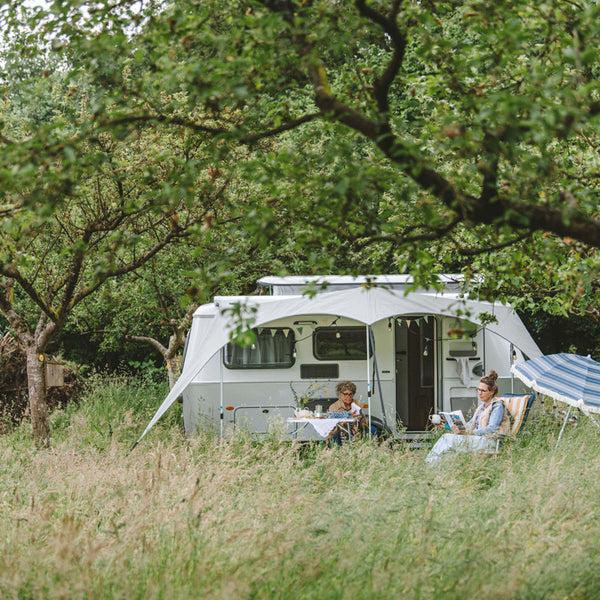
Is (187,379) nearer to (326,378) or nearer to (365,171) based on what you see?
(326,378)

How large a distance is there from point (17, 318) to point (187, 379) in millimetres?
2208

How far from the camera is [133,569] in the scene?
4.23 m

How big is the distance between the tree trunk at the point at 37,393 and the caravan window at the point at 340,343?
12.2 feet

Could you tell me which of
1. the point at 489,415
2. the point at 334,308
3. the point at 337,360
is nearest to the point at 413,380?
the point at 337,360

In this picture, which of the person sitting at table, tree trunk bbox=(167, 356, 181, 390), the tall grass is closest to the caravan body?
the person sitting at table

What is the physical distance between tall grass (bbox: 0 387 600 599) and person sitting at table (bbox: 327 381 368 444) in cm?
315

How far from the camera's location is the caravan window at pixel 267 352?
11.2m

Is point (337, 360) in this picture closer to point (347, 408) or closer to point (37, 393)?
point (347, 408)

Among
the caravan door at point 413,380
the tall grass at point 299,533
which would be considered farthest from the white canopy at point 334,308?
the tall grass at point 299,533

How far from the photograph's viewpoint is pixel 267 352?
1134 centimetres

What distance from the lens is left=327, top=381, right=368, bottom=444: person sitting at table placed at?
34.1 ft

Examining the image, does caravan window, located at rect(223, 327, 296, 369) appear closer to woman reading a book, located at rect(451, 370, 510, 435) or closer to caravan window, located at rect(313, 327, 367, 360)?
caravan window, located at rect(313, 327, 367, 360)

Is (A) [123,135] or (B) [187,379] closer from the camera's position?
(A) [123,135]

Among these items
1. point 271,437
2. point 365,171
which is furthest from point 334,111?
point 271,437
